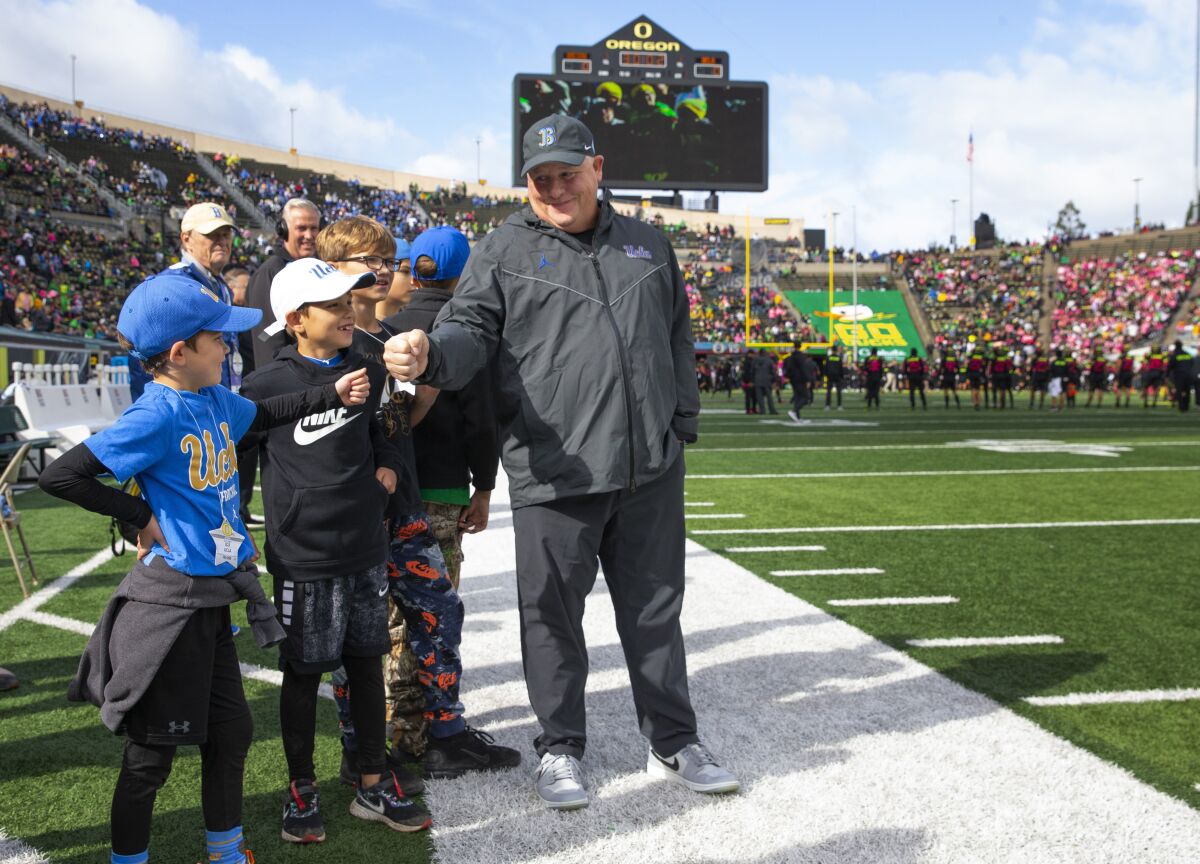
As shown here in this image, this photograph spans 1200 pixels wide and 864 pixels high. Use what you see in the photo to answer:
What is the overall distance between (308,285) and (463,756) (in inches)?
58.7

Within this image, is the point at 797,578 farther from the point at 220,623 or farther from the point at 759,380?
the point at 759,380

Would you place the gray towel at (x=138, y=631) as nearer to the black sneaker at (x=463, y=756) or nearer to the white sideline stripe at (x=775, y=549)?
the black sneaker at (x=463, y=756)

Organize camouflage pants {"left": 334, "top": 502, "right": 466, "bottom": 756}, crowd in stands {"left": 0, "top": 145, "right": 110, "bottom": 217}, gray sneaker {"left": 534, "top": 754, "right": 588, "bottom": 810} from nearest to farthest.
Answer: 1. gray sneaker {"left": 534, "top": 754, "right": 588, "bottom": 810}
2. camouflage pants {"left": 334, "top": 502, "right": 466, "bottom": 756}
3. crowd in stands {"left": 0, "top": 145, "right": 110, "bottom": 217}

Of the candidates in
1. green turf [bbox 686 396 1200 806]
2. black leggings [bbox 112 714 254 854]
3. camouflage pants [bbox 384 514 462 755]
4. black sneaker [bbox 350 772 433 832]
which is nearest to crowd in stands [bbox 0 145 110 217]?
green turf [bbox 686 396 1200 806]

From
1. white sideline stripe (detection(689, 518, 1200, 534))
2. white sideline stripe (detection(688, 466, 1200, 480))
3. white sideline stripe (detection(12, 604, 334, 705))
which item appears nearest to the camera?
white sideline stripe (detection(12, 604, 334, 705))

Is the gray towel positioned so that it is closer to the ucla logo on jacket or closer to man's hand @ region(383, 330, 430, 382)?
man's hand @ region(383, 330, 430, 382)

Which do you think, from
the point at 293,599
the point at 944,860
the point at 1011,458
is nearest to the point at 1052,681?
the point at 944,860

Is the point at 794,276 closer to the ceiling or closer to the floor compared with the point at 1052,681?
closer to the ceiling

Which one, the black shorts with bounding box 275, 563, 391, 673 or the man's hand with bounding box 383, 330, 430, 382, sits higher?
the man's hand with bounding box 383, 330, 430, 382

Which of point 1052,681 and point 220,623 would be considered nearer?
point 220,623

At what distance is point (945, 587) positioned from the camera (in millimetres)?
5883

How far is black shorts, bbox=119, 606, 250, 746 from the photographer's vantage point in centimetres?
239

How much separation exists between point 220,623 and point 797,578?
4.20 meters

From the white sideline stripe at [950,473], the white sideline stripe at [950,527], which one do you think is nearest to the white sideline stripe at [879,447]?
the white sideline stripe at [950,473]
